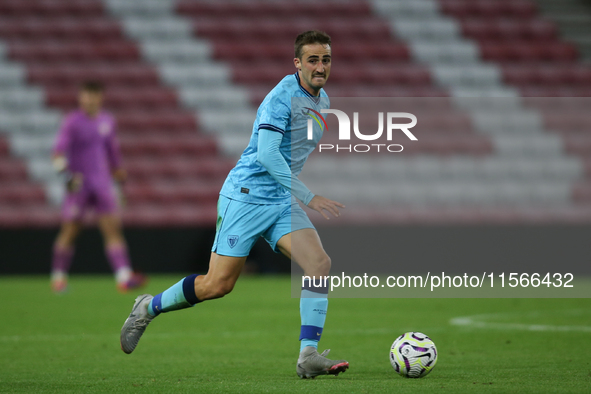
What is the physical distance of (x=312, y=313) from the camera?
4656 millimetres

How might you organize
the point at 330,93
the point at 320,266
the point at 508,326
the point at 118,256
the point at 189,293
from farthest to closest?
1. the point at 330,93
2. the point at 118,256
3. the point at 508,326
4. the point at 189,293
5. the point at 320,266

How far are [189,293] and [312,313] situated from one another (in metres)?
0.73

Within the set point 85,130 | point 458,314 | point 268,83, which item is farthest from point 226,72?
point 458,314

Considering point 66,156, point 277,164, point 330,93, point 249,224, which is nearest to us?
point 277,164

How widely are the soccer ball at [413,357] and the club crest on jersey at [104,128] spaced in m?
6.55

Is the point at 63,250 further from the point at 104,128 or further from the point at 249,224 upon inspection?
the point at 249,224

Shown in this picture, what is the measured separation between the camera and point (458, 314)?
8.23 metres

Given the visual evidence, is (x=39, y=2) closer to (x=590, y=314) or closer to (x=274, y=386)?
(x=590, y=314)

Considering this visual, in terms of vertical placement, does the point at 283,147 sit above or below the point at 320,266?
above

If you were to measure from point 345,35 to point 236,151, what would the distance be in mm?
3576

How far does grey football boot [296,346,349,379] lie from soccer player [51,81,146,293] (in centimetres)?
584

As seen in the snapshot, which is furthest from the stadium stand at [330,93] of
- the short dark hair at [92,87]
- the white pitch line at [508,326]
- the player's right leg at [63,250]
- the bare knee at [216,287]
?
the bare knee at [216,287]

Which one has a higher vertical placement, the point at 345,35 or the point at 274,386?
the point at 345,35

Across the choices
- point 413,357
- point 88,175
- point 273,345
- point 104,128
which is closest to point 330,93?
point 104,128
